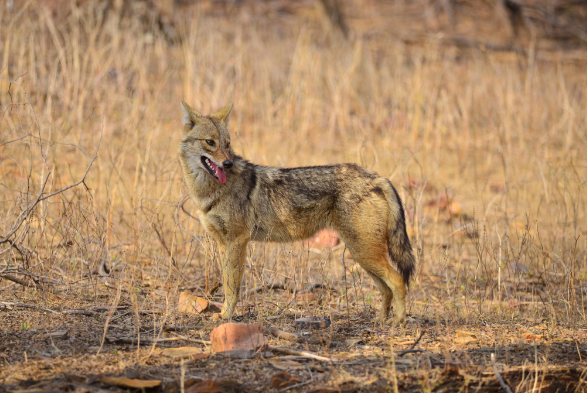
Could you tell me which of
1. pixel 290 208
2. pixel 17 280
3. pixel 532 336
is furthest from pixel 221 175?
pixel 532 336

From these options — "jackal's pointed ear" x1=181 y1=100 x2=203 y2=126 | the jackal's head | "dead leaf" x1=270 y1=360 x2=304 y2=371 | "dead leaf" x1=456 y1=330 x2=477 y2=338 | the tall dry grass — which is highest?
the tall dry grass

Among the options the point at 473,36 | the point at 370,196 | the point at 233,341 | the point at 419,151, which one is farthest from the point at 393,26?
the point at 233,341

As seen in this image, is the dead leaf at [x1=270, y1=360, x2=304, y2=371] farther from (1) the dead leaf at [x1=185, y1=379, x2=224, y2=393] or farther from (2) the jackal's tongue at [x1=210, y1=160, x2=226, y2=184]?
(2) the jackal's tongue at [x1=210, y1=160, x2=226, y2=184]

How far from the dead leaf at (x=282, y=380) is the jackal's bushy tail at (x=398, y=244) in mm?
2058

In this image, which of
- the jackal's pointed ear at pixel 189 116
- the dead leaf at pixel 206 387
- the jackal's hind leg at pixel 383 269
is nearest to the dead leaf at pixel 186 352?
the dead leaf at pixel 206 387

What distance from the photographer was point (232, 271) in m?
5.34

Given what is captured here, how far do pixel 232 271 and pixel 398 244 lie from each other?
1525mm

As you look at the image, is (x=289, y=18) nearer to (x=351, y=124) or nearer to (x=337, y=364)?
(x=351, y=124)

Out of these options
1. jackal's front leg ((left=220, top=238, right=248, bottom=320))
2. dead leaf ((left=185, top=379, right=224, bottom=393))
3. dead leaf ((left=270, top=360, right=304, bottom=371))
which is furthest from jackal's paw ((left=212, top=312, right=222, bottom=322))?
dead leaf ((left=185, top=379, right=224, bottom=393))

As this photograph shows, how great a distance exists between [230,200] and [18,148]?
15.1 feet

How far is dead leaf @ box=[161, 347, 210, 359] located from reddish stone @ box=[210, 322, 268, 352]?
0.10 meters

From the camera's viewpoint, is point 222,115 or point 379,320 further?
point 222,115

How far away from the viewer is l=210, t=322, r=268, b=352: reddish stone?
161 inches

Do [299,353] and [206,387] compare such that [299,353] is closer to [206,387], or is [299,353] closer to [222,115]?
[206,387]
